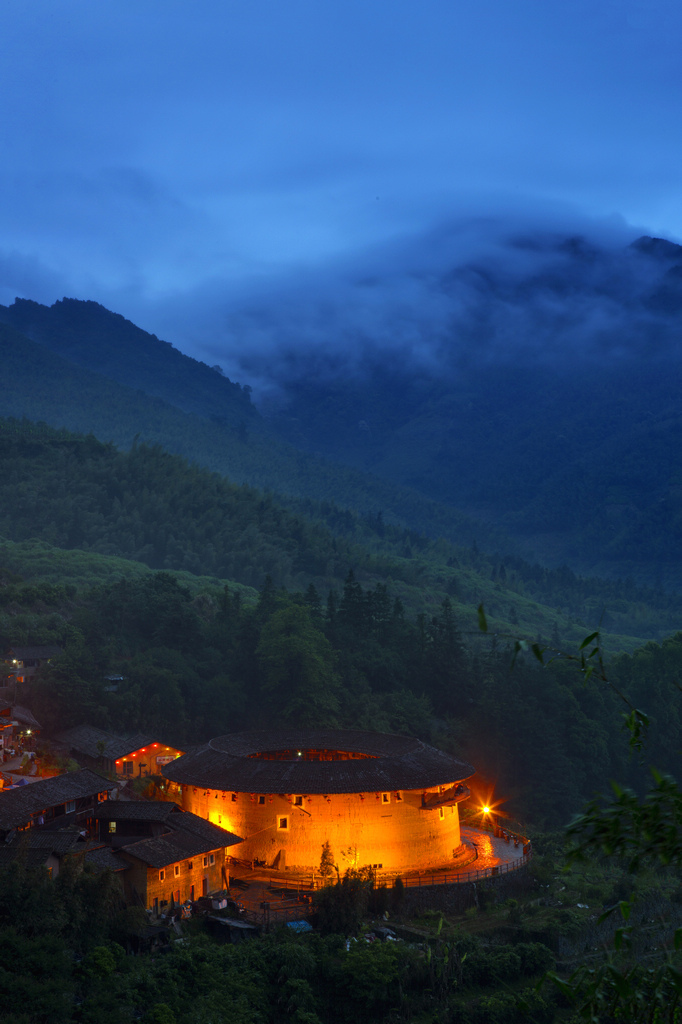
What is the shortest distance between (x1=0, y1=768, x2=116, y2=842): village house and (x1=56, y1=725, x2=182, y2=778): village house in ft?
35.3

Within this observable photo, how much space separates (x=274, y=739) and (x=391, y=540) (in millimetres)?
136211

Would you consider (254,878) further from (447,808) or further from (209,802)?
(447,808)

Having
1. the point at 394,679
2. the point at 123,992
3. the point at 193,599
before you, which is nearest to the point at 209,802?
the point at 123,992

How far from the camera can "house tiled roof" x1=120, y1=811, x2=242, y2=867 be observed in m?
32.5

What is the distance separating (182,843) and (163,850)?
151 cm

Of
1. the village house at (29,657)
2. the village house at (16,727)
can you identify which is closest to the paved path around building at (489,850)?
the village house at (16,727)

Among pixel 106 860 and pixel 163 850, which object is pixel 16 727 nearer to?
pixel 163 850

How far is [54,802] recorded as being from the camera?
119 feet

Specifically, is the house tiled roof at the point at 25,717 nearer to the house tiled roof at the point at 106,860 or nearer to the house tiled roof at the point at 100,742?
the house tiled roof at the point at 100,742

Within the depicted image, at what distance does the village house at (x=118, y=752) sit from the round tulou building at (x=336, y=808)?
9.22 m

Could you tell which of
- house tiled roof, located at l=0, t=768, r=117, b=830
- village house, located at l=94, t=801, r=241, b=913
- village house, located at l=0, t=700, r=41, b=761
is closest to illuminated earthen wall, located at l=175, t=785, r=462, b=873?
village house, located at l=94, t=801, r=241, b=913

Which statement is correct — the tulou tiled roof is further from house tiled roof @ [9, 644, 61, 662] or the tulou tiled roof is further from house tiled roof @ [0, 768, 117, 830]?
house tiled roof @ [9, 644, 61, 662]

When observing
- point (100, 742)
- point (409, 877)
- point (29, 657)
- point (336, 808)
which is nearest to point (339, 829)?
point (336, 808)

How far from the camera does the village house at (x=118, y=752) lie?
51000 mm
